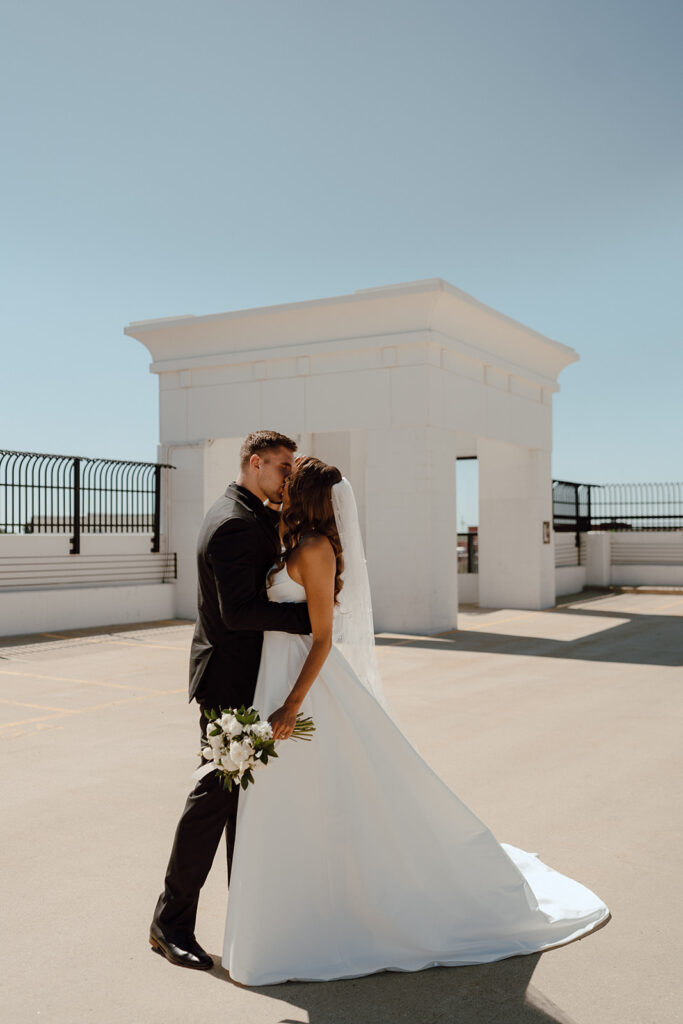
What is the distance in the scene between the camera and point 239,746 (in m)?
3.06

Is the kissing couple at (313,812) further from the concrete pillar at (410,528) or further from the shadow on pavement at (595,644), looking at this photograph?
the concrete pillar at (410,528)

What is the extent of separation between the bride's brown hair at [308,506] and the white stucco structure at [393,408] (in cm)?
1099

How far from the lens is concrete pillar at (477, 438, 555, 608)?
18.4m

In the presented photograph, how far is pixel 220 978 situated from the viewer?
324 cm

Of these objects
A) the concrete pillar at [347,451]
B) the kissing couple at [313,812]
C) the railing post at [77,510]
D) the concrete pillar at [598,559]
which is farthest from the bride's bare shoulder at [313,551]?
the concrete pillar at [598,559]

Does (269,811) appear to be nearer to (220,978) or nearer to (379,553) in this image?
(220,978)

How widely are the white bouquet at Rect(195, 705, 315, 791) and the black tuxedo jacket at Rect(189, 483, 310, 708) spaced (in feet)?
0.95

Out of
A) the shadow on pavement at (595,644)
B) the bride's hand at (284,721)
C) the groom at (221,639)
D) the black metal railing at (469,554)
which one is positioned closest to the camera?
the bride's hand at (284,721)

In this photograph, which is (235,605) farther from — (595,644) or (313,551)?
(595,644)

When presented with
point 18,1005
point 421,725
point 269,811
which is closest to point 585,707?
point 421,725

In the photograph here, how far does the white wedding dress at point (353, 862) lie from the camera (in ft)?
10.6

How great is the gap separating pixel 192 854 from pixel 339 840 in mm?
549

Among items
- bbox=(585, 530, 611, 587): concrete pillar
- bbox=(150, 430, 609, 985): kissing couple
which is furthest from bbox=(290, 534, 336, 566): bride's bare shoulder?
bbox=(585, 530, 611, 587): concrete pillar

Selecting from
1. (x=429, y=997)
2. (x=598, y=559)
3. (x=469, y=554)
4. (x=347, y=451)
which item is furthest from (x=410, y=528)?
(x=598, y=559)
